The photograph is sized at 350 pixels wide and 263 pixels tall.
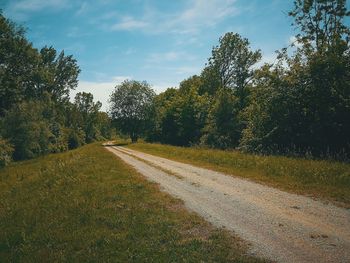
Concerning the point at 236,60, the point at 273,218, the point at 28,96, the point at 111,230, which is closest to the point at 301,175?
the point at 273,218

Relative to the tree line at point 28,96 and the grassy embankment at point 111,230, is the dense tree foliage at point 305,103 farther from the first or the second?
the tree line at point 28,96

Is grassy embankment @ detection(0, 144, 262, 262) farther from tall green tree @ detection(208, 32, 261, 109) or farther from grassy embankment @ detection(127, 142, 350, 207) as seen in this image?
tall green tree @ detection(208, 32, 261, 109)

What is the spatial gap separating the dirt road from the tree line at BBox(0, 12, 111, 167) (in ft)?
110

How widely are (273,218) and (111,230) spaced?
4498 millimetres

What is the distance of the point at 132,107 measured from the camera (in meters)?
81.0

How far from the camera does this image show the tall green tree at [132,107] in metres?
80.1

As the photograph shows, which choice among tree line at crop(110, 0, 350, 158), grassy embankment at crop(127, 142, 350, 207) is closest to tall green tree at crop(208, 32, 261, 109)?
tree line at crop(110, 0, 350, 158)

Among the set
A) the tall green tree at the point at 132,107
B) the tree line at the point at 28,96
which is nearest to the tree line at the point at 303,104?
the tree line at the point at 28,96

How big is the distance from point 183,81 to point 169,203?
91.7 m

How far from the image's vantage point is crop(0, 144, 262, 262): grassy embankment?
276 inches

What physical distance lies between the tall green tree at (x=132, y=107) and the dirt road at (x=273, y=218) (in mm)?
66436

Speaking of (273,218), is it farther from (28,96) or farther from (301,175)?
(28,96)

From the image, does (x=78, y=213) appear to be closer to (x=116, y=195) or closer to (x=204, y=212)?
(x=116, y=195)

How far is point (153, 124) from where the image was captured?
76312 mm
